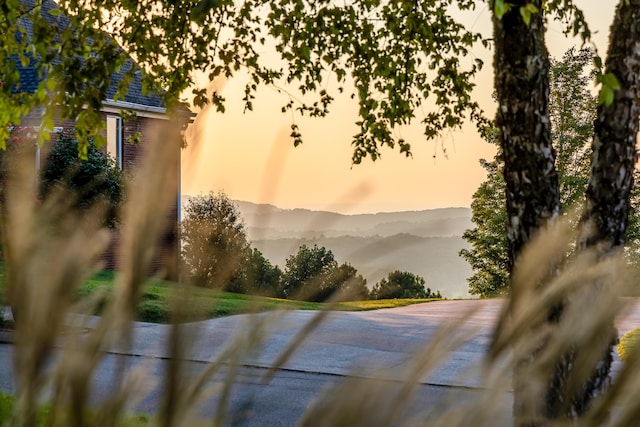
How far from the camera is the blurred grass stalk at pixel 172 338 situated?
2.81ft

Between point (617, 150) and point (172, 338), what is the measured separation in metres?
5.00

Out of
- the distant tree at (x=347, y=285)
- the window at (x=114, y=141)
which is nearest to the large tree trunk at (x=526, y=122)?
the distant tree at (x=347, y=285)

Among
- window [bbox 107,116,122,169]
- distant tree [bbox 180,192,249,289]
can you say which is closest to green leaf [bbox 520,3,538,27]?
distant tree [bbox 180,192,249,289]

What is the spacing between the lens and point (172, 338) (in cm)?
86

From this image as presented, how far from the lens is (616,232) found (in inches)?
209

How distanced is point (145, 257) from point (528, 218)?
15.5 feet

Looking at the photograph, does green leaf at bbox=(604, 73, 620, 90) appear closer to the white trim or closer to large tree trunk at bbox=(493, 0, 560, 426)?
large tree trunk at bbox=(493, 0, 560, 426)

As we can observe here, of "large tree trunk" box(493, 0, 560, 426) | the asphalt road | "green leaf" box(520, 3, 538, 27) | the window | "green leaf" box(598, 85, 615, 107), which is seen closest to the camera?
the asphalt road

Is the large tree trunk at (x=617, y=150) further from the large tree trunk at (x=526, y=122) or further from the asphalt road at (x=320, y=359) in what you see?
the asphalt road at (x=320, y=359)

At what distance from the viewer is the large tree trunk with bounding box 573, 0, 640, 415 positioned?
5312mm

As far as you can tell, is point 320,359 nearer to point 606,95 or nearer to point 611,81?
point 606,95

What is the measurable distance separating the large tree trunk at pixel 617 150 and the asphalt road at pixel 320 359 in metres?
1.28

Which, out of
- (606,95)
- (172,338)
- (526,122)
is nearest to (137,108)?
(526,122)

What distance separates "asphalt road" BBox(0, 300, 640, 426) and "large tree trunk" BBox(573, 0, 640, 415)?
1.28m
